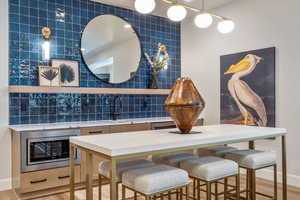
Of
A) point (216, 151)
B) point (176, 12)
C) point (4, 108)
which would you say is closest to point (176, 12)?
point (176, 12)

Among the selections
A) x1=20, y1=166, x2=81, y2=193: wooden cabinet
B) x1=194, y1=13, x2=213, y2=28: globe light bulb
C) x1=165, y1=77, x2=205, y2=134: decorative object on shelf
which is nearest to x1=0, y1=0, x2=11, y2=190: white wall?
x1=20, y1=166, x2=81, y2=193: wooden cabinet

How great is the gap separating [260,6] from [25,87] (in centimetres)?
343

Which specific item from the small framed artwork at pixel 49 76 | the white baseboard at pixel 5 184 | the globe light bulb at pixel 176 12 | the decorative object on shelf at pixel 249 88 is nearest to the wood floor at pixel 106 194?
the white baseboard at pixel 5 184

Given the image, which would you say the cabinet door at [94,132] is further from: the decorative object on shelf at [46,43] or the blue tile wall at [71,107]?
the decorative object on shelf at [46,43]

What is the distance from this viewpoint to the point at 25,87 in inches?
135

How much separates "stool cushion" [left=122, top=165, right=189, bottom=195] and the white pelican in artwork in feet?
7.43

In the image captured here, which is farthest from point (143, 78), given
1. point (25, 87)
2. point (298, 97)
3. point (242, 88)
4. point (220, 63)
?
point (298, 97)

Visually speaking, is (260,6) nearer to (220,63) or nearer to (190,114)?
(220,63)

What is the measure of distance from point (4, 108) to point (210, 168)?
109 inches

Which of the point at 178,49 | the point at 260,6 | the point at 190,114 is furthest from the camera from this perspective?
the point at 178,49

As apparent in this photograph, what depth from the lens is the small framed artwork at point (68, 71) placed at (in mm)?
3866

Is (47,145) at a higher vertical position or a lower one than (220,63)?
lower

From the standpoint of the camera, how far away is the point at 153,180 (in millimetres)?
1854

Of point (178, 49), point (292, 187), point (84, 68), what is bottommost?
point (292, 187)
